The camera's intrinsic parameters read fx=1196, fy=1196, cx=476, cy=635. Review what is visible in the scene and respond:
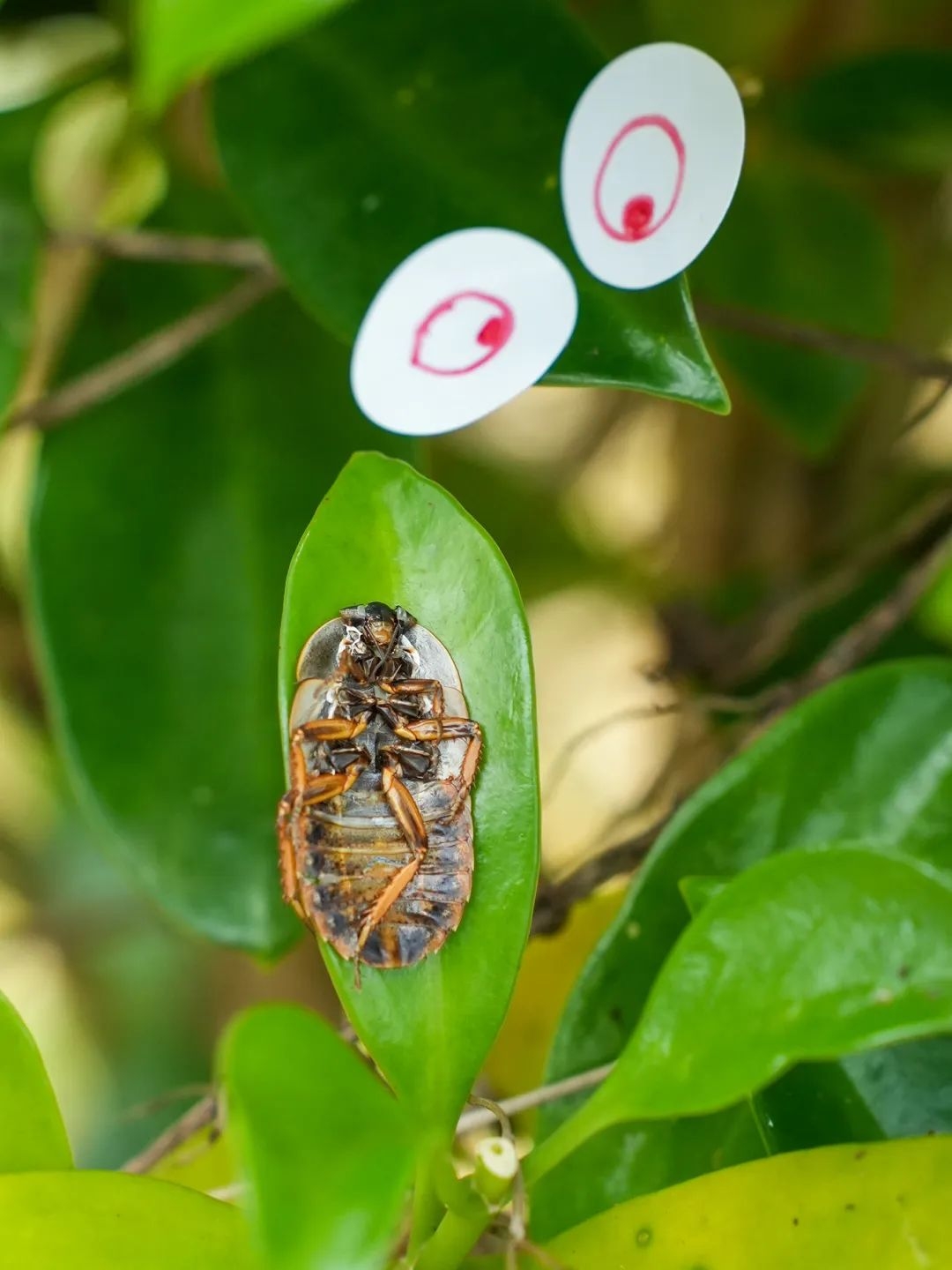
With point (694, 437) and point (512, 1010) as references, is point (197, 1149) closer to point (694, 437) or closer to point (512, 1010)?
point (512, 1010)

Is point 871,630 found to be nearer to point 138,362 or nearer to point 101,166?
point 138,362

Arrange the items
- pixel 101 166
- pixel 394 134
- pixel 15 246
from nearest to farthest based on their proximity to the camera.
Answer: pixel 394 134 → pixel 15 246 → pixel 101 166

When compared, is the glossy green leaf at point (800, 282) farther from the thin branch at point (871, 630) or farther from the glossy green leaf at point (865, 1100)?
the glossy green leaf at point (865, 1100)

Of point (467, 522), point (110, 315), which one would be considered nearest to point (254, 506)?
point (110, 315)

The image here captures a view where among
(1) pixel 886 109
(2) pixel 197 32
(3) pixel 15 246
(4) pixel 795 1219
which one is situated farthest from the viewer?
(1) pixel 886 109

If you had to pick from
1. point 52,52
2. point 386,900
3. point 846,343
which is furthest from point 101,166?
point 386,900

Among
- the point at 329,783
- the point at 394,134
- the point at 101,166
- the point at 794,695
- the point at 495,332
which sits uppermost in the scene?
the point at 101,166

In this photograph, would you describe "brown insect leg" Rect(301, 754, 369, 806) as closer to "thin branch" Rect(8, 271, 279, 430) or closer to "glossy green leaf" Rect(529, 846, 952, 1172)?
"glossy green leaf" Rect(529, 846, 952, 1172)

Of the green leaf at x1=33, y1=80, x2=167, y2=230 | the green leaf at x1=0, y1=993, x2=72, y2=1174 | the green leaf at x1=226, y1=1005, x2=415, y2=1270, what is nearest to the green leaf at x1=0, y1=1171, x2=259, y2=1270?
the green leaf at x1=0, y1=993, x2=72, y2=1174
